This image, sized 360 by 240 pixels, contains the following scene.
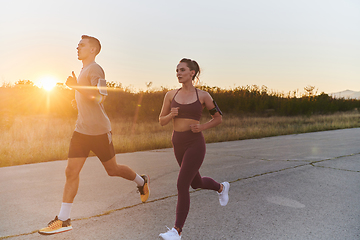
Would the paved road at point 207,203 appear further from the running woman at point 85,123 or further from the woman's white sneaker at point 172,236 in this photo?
the running woman at point 85,123

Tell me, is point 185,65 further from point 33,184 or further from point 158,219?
point 33,184

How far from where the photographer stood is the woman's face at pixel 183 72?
11.1ft

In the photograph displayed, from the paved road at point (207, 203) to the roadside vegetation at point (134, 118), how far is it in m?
3.62

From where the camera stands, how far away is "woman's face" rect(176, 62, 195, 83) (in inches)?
134

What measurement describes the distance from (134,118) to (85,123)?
A: 22206 mm

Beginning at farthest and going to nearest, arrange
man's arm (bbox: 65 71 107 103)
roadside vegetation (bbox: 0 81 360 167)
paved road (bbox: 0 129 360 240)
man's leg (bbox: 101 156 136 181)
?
roadside vegetation (bbox: 0 81 360 167)
man's leg (bbox: 101 156 136 181)
paved road (bbox: 0 129 360 240)
man's arm (bbox: 65 71 107 103)

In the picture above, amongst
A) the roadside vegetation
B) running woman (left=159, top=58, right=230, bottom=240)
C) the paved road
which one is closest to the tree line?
the roadside vegetation

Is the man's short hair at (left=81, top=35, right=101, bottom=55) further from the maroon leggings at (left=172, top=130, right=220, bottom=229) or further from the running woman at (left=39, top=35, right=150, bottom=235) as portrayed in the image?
the maroon leggings at (left=172, top=130, right=220, bottom=229)

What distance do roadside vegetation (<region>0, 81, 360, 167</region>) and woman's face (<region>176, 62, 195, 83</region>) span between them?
6.96 m

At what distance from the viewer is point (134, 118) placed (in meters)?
25.5

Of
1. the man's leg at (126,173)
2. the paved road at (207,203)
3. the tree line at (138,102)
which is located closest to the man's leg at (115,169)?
the man's leg at (126,173)

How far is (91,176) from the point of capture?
645 cm

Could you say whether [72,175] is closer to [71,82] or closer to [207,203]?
[71,82]

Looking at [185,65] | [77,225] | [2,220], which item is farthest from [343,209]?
[2,220]
